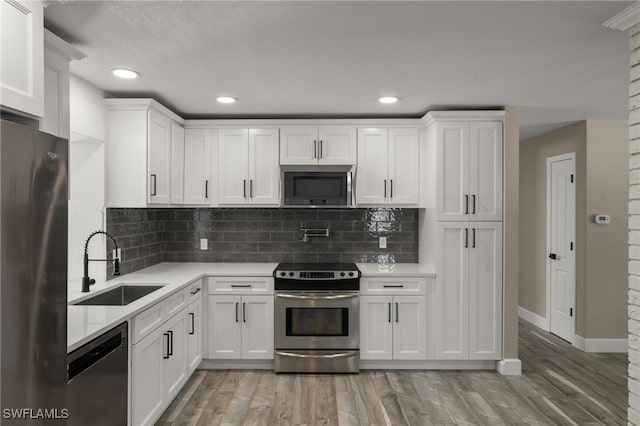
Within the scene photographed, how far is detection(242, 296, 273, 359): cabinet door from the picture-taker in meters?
3.70

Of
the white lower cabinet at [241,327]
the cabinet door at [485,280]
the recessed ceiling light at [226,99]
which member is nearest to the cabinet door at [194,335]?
the white lower cabinet at [241,327]

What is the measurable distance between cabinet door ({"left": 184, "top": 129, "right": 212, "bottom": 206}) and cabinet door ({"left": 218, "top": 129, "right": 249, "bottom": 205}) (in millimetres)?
123

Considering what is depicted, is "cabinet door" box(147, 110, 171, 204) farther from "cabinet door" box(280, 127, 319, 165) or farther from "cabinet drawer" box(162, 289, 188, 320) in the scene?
"cabinet door" box(280, 127, 319, 165)

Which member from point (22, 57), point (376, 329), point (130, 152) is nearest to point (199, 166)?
point (130, 152)

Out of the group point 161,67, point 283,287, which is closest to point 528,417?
point 283,287

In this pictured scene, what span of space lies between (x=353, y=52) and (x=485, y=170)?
1.91 m

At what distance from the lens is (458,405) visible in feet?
10.1

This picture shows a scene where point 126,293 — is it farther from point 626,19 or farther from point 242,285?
point 626,19

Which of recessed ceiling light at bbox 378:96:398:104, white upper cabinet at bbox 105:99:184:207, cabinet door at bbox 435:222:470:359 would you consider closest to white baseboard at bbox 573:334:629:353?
cabinet door at bbox 435:222:470:359

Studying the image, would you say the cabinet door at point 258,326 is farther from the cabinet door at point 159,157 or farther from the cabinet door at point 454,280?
the cabinet door at point 454,280

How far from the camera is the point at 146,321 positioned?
8.21 feet

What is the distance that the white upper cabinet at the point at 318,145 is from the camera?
3912mm

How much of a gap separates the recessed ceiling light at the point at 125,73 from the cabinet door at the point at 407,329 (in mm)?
2819

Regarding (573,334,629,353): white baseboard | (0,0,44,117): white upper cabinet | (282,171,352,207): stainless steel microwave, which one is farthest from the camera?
(573,334,629,353): white baseboard
